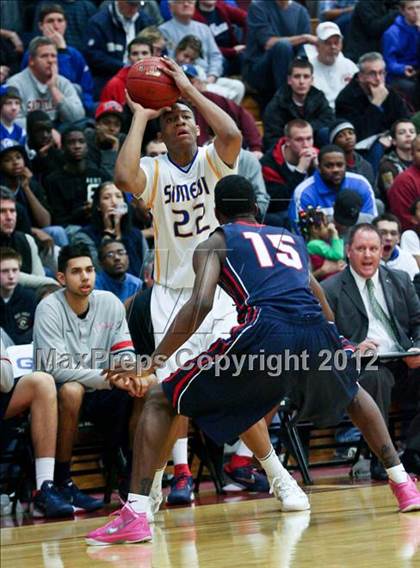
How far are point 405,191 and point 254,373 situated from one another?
19.8 feet

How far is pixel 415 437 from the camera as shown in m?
8.81

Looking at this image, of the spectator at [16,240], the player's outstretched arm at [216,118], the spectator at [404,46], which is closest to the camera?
the player's outstretched arm at [216,118]

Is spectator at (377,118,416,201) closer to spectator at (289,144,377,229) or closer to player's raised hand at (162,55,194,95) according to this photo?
spectator at (289,144,377,229)

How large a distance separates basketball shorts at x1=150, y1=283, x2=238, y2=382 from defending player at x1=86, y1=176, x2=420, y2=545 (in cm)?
141

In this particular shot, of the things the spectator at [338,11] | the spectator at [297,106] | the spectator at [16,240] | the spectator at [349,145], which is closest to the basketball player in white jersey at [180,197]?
the spectator at [16,240]

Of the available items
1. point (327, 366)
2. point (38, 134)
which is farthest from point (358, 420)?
point (38, 134)

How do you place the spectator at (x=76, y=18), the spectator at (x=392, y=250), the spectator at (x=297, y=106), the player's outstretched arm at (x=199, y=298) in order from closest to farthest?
the player's outstretched arm at (x=199, y=298) → the spectator at (x=392, y=250) → the spectator at (x=297, y=106) → the spectator at (x=76, y=18)

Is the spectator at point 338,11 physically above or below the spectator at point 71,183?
above

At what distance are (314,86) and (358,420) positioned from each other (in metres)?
7.66

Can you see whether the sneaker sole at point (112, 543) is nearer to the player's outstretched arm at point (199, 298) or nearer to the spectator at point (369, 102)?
the player's outstretched arm at point (199, 298)

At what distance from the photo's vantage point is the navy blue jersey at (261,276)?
632 cm

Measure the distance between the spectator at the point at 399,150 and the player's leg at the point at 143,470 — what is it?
676 centimetres

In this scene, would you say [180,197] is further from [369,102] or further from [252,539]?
[369,102]

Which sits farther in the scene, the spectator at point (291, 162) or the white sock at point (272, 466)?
the spectator at point (291, 162)
